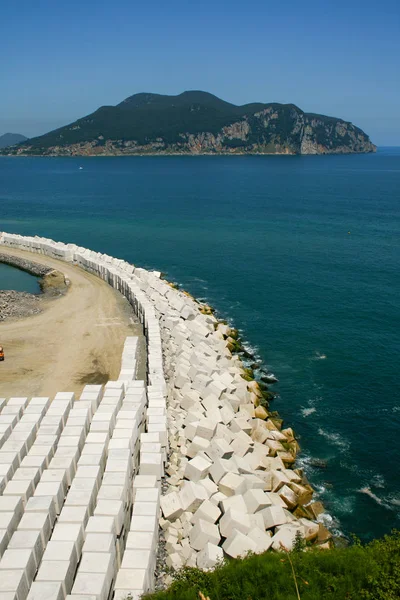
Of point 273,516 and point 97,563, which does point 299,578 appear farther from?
point 97,563

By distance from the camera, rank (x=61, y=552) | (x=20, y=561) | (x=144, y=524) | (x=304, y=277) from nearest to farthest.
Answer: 1. (x=20, y=561)
2. (x=61, y=552)
3. (x=144, y=524)
4. (x=304, y=277)

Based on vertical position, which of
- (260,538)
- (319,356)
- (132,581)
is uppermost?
(132,581)

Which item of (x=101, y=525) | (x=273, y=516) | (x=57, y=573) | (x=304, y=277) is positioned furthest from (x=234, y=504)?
(x=304, y=277)

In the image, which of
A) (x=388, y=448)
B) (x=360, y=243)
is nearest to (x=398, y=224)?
(x=360, y=243)

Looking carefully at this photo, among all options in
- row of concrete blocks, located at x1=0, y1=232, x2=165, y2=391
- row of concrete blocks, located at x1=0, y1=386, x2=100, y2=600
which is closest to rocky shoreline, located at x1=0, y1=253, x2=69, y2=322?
row of concrete blocks, located at x1=0, y1=232, x2=165, y2=391

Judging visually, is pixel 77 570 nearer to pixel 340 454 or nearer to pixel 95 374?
pixel 95 374

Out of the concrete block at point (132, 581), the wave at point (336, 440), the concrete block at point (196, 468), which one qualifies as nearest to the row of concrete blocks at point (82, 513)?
the concrete block at point (132, 581)

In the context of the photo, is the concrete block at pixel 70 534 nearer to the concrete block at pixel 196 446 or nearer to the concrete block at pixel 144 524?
the concrete block at pixel 144 524
